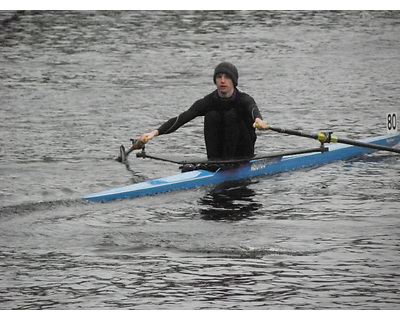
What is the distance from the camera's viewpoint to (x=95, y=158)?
483 inches

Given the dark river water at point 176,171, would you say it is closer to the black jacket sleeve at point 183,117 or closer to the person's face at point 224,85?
the black jacket sleeve at point 183,117

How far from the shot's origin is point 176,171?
1157 cm

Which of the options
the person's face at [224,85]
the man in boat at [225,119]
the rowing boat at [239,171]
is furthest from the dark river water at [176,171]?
the person's face at [224,85]

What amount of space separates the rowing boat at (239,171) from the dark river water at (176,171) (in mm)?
136

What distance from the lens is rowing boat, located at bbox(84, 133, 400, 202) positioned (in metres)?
10.1

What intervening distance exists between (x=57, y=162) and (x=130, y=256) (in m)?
4.08

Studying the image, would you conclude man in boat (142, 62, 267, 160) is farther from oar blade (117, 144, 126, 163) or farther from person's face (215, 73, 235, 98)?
oar blade (117, 144, 126, 163)

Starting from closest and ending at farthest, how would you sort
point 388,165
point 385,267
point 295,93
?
point 385,267 → point 388,165 → point 295,93

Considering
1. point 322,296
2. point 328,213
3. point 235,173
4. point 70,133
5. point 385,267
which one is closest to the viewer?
point 322,296

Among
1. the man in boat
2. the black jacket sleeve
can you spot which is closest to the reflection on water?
the man in boat

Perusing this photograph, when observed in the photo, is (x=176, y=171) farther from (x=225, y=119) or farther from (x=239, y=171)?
(x=225, y=119)

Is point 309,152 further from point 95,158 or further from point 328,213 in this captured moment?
point 95,158

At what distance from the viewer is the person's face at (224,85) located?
10.4 m

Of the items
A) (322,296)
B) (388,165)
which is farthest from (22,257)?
(388,165)
